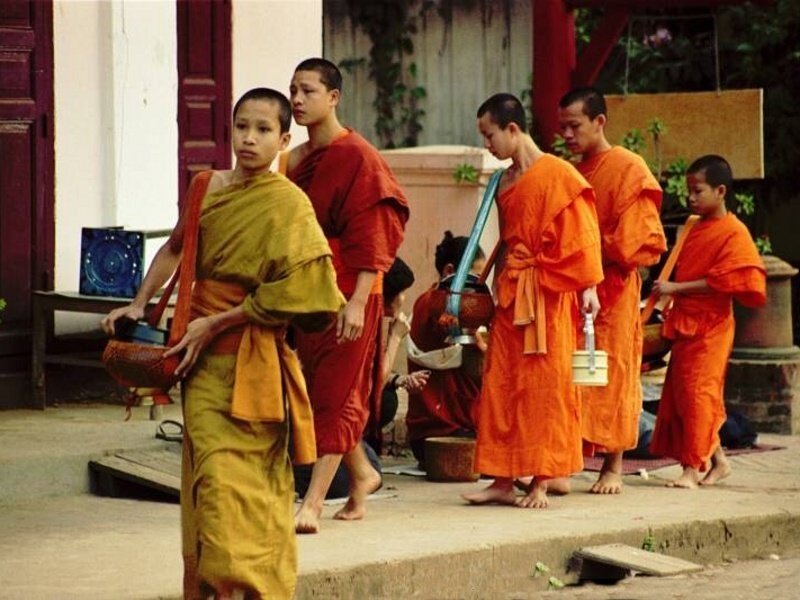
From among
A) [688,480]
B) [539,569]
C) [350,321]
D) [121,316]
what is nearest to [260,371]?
[121,316]

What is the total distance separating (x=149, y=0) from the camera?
11297mm

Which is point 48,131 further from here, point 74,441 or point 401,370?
point 401,370

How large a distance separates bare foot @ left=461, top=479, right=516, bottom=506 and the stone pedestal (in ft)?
10.3

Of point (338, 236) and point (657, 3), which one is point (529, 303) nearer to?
point (338, 236)

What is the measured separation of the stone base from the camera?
12.1m

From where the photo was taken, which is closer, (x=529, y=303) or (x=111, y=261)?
(x=529, y=303)

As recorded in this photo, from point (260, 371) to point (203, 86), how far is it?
16.6 ft

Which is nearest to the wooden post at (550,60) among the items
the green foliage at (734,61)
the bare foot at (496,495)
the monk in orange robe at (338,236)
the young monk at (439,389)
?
the green foliage at (734,61)

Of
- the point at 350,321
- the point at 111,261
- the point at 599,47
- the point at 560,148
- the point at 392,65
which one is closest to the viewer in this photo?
the point at 350,321

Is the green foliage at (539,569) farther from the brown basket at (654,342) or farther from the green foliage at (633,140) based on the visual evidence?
the green foliage at (633,140)

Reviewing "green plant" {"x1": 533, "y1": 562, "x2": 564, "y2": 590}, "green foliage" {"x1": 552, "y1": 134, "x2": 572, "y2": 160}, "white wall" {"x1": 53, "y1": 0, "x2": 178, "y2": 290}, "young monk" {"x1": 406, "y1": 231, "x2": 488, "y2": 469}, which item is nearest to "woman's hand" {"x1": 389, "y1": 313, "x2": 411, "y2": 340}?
"young monk" {"x1": 406, "y1": 231, "x2": 488, "y2": 469}

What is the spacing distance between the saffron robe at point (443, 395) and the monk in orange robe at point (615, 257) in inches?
23.3

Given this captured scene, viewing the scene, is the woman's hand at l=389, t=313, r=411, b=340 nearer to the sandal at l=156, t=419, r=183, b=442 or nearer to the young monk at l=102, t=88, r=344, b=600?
the sandal at l=156, t=419, r=183, b=442

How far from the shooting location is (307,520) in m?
8.29
